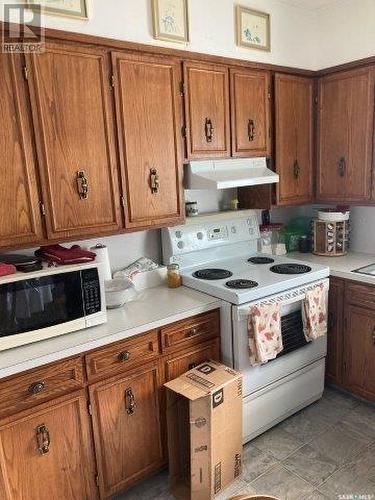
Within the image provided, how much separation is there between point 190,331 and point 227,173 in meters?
0.99

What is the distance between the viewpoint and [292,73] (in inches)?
105

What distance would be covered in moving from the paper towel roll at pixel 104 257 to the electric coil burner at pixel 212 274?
0.53 m

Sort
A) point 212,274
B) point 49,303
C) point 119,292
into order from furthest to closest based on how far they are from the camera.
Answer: point 212,274
point 119,292
point 49,303

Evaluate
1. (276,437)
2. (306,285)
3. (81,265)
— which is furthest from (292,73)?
(276,437)

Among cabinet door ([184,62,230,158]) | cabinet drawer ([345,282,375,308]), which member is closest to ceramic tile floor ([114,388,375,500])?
cabinet drawer ([345,282,375,308])

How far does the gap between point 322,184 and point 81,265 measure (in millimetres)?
1960

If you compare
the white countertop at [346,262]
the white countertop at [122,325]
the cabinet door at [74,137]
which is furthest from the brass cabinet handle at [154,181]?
the white countertop at [346,262]

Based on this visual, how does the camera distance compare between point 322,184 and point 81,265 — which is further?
point 322,184

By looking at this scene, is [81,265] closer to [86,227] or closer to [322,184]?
[86,227]

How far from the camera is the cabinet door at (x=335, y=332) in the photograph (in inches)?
99.8

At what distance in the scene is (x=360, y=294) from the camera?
2.41 metres

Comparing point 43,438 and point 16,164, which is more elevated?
point 16,164

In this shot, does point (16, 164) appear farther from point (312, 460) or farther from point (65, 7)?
point (312, 460)

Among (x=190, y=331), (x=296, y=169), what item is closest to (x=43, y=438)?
(x=190, y=331)
